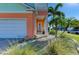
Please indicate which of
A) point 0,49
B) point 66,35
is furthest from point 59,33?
point 0,49

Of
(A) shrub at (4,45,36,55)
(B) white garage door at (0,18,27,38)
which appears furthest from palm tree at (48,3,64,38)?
(A) shrub at (4,45,36,55)

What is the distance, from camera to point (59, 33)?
1073cm

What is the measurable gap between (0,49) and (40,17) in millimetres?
1594

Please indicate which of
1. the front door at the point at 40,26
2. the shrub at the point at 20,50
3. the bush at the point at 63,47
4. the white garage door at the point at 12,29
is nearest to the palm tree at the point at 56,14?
the front door at the point at 40,26

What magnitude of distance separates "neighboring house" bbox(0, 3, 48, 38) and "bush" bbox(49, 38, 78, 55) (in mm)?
519

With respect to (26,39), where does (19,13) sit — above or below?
above

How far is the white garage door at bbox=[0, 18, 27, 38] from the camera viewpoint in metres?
10.8

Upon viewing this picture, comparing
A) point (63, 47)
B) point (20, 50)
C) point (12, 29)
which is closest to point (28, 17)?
point (12, 29)

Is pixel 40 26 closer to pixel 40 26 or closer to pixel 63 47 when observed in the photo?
pixel 40 26

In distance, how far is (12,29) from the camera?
1082 centimetres

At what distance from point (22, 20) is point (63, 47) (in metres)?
1.58

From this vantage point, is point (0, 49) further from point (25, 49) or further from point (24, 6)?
point (24, 6)

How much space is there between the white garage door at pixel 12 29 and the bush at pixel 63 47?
105 cm

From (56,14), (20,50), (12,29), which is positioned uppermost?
(56,14)
